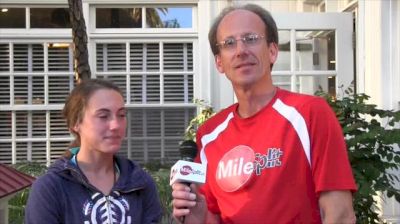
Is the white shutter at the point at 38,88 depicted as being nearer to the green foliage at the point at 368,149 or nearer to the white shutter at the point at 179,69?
the white shutter at the point at 179,69

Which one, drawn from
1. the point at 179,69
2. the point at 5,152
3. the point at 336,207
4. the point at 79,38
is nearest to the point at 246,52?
the point at 336,207

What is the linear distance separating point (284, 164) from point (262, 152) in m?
0.08

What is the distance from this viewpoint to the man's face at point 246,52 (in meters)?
1.84

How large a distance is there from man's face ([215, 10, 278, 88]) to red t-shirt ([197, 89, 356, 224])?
0.10m

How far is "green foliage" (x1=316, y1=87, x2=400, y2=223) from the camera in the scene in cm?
364

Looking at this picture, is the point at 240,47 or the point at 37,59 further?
the point at 37,59

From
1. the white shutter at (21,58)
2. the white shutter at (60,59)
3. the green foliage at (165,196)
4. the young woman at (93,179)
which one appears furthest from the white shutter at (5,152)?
the young woman at (93,179)

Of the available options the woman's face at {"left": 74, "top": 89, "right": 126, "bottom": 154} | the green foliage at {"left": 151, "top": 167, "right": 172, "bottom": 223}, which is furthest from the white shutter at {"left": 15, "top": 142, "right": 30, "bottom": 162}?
the woman's face at {"left": 74, "top": 89, "right": 126, "bottom": 154}

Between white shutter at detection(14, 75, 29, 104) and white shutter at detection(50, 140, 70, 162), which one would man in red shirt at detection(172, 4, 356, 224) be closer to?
white shutter at detection(50, 140, 70, 162)

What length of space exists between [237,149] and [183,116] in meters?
3.57

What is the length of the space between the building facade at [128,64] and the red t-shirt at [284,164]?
134 inches

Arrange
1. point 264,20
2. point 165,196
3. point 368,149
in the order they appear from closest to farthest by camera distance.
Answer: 1. point 264,20
2. point 368,149
3. point 165,196

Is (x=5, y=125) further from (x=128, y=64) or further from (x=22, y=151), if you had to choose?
(x=128, y=64)

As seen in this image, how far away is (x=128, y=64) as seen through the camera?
5.40 metres
